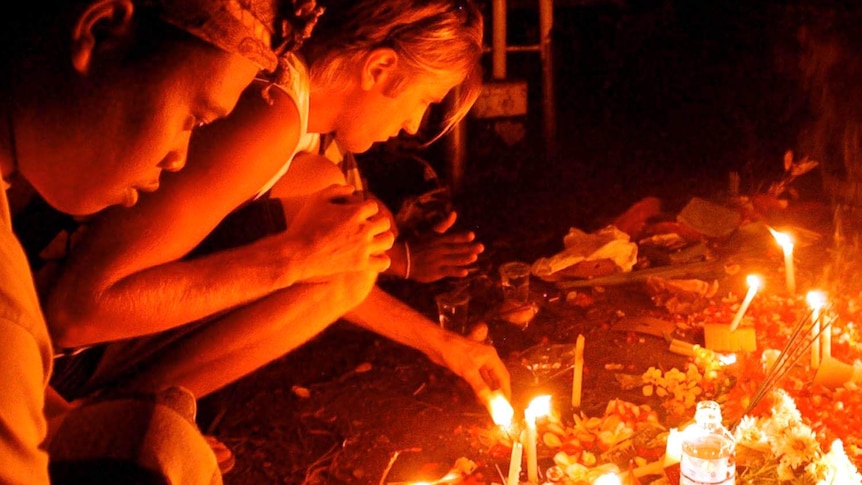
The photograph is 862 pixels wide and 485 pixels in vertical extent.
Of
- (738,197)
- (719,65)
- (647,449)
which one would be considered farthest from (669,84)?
(647,449)

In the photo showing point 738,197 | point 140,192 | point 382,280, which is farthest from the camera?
point 738,197

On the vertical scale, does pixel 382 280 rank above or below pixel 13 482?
below

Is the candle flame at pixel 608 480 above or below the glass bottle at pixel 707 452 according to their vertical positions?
below

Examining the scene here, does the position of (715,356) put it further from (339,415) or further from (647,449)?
(339,415)

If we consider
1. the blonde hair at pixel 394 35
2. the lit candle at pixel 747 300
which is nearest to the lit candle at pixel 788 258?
the lit candle at pixel 747 300

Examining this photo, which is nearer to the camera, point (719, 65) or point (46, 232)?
point (46, 232)

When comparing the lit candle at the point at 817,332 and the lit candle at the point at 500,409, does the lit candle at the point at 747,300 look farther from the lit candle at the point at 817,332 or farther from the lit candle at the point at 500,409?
the lit candle at the point at 500,409

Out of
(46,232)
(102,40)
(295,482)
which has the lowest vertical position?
(295,482)

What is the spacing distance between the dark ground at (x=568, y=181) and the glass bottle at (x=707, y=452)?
692 mm

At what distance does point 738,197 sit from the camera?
502 centimetres

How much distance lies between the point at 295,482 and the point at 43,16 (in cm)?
208

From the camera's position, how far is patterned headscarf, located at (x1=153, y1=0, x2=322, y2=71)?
5.39 ft

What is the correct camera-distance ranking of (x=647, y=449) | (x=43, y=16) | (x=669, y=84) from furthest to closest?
(x=669, y=84)
(x=647, y=449)
(x=43, y=16)

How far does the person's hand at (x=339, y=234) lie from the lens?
9.35 ft
